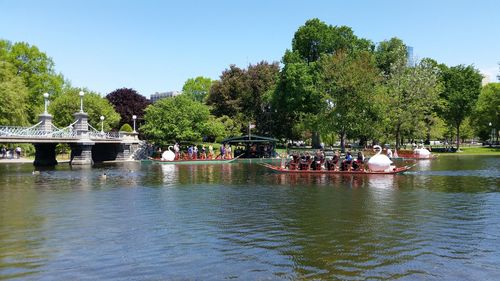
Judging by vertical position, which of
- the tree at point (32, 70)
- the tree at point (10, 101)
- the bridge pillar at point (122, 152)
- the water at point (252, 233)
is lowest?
the water at point (252, 233)

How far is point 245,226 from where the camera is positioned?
649 inches

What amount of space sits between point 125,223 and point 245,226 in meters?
4.55

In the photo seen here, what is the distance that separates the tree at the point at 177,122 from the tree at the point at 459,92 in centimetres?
4236

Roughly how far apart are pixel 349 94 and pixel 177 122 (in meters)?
24.8

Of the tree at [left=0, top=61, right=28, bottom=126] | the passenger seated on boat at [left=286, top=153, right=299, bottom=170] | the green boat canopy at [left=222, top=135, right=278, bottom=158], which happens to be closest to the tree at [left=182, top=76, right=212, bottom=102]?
the green boat canopy at [left=222, top=135, right=278, bottom=158]

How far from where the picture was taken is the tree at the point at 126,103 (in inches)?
3509

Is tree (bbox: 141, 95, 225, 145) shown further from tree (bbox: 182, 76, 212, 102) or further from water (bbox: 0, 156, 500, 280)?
tree (bbox: 182, 76, 212, 102)

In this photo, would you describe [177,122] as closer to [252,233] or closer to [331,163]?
[331,163]

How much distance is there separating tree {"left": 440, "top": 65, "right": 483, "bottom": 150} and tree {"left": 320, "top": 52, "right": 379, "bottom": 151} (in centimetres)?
2249

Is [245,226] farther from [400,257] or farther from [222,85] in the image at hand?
[222,85]

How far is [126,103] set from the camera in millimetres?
90000

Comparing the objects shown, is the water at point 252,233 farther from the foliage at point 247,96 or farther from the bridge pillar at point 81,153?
the foliage at point 247,96

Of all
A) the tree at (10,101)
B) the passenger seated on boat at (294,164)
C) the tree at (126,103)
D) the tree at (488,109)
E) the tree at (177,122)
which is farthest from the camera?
the tree at (126,103)

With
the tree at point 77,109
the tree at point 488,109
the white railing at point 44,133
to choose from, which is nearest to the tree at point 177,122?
the white railing at point 44,133
